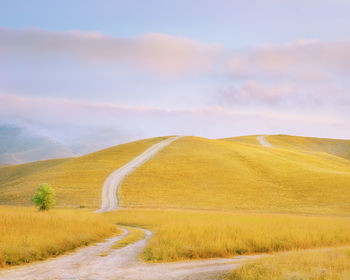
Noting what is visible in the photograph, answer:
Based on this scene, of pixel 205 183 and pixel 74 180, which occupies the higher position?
pixel 74 180

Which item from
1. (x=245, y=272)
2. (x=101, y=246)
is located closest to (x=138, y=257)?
(x=101, y=246)

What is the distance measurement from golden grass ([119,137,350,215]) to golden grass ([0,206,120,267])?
36422mm

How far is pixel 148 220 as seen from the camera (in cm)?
3784

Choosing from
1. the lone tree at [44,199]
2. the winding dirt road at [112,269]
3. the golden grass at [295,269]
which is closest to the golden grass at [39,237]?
the winding dirt road at [112,269]

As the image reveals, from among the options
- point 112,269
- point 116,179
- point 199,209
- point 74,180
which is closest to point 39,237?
point 112,269

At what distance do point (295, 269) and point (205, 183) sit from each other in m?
64.7

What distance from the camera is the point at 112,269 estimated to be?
1330 centimetres

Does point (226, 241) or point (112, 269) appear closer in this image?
point (112, 269)

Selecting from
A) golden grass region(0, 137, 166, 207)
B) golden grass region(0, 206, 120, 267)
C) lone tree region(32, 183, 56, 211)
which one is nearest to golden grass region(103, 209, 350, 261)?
golden grass region(0, 206, 120, 267)

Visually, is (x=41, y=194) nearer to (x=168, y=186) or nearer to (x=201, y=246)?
(x=168, y=186)

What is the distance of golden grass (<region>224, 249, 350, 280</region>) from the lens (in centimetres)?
1083

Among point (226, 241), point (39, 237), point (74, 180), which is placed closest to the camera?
point (39, 237)

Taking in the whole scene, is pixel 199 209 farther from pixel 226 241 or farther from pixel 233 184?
pixel 226 241

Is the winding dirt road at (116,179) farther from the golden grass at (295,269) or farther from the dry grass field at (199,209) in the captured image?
the golden grass at (295,269)
